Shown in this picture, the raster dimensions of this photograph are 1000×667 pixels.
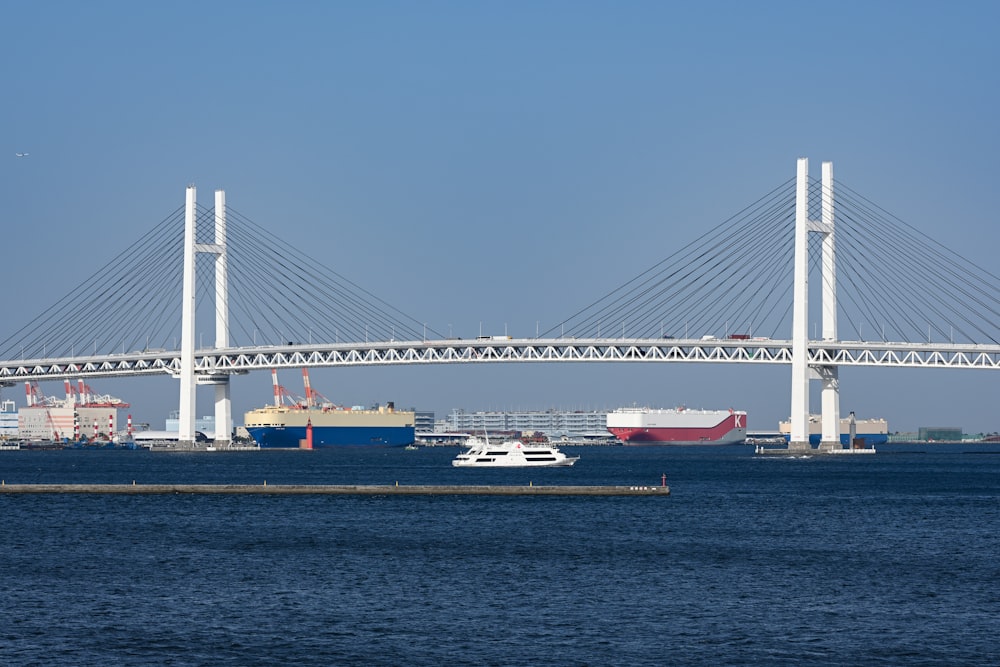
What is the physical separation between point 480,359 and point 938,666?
234 feet

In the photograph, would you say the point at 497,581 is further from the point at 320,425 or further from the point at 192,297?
the point at 320,425

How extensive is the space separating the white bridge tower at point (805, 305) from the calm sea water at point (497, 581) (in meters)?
27.4

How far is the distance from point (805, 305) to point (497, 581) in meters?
52.1

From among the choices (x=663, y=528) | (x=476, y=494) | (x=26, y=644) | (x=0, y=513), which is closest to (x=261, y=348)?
(x=476, y=494)

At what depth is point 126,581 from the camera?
28.5 metres

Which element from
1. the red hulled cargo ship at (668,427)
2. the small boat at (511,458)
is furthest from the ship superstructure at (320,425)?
the small boat at (511,458)

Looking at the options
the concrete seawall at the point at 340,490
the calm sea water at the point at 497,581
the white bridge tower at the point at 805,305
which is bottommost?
the calm sea water at the point at 497,581

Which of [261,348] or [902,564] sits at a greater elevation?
[261,348]

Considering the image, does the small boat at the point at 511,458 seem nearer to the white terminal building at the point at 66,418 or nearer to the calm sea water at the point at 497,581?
the calm sea water at the point at 497,581

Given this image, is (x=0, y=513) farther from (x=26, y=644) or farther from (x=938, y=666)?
(x=938, y=666)

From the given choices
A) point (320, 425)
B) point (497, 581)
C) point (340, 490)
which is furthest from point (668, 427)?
point (497, 581)

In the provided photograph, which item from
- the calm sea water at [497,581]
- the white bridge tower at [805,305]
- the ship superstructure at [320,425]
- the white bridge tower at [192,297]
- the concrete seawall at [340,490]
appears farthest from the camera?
the ship superstructure at [320,425]

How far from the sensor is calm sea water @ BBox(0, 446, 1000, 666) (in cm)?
2202

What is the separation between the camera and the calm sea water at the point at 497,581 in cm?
2202
